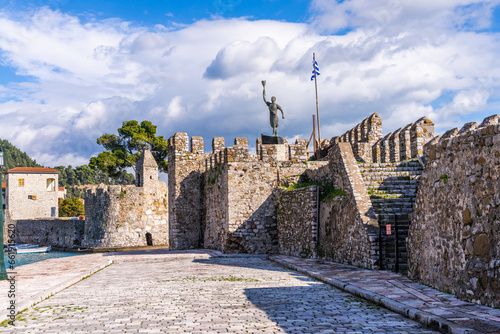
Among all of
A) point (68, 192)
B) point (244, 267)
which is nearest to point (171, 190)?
point (244, 267)

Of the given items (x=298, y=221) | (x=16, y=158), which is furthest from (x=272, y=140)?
(x=16, y=158)

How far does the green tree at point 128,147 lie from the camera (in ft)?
154

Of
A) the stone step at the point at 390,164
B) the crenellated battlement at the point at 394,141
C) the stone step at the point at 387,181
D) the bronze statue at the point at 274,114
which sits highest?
the bronze statue at the point at 274,114

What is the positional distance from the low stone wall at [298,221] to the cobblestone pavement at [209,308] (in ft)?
11.7

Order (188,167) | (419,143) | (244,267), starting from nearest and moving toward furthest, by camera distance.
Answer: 1. (244,267)
2. (419,143)
3. (188,167)

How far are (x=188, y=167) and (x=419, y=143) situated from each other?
10.9 metres

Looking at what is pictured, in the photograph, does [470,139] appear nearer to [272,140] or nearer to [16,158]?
[272,140]

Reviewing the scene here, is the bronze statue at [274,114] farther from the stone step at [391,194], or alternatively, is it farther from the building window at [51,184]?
the building window at [51,184]

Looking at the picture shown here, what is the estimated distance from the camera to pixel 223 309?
709cm

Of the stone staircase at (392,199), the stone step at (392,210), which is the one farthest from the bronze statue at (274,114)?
the stone step at (392,210)

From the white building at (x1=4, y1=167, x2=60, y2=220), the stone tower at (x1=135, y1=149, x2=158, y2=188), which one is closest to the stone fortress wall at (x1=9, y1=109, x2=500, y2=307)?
the stone tower at (x1=135, y1=149, x2=158, y2=188)

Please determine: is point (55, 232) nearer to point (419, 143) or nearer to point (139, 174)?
point (139, 174)

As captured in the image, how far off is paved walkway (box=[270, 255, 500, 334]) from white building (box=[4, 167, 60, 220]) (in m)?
67.2

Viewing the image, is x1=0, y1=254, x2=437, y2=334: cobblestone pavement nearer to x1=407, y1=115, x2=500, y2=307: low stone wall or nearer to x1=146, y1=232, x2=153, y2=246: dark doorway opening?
x1=407, y1=115, x2=500, y2=307: low stone wall
